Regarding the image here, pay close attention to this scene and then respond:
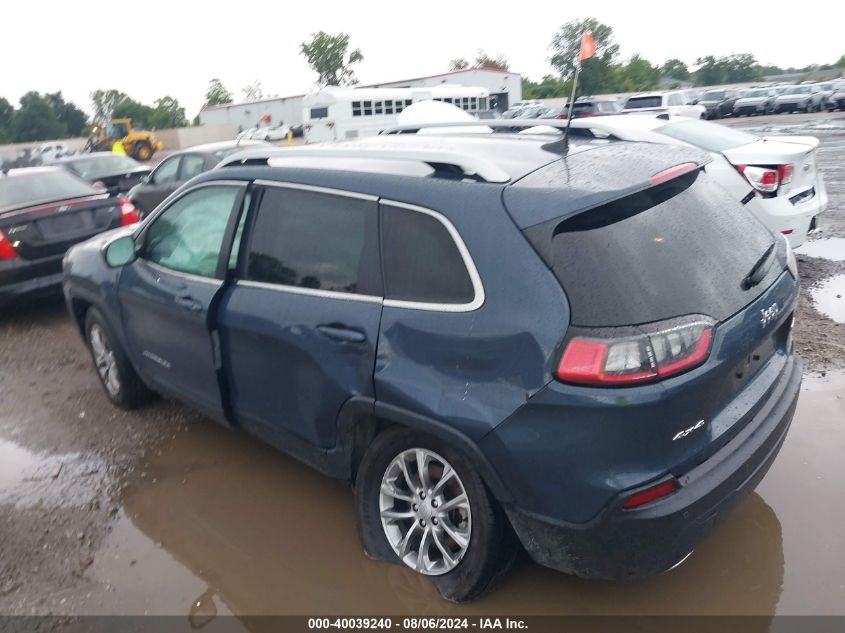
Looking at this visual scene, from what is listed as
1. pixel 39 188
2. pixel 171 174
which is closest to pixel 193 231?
pixel 39 188

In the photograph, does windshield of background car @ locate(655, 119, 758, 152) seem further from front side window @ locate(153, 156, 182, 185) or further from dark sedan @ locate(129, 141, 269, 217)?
front side window @ locate(153, 156, 182, 185)

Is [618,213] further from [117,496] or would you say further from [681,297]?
[117,496]

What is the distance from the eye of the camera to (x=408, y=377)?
8.50ft

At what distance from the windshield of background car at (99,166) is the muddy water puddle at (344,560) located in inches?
388

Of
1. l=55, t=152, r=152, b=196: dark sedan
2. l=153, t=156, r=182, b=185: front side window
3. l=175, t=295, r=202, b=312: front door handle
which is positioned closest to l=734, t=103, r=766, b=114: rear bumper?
l=55, t=152, r=152, b=196: dark sedan

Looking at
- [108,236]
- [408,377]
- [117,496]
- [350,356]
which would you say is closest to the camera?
[408,377]

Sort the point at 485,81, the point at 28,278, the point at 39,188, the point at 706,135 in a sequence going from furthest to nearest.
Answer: the point at 485,81 < the point at 39,188 < the point at 706,135 < the point at 28,278

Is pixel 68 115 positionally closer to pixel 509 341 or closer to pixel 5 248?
pixel 5 248

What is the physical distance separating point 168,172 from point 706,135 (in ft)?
25.6

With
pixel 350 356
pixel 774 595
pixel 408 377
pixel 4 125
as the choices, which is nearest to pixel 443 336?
pixel 408 377

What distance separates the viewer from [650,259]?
242 centimetres

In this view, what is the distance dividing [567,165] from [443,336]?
0.86 metres

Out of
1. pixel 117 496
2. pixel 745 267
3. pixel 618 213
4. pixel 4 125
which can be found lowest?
pixel 4 125

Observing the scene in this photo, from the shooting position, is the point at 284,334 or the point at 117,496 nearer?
the point at 284,334
